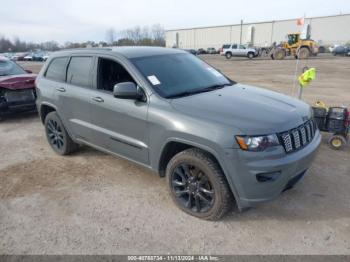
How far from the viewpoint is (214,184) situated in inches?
122

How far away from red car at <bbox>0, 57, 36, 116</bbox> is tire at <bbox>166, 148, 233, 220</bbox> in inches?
222

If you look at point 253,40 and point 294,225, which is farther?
point 253,40

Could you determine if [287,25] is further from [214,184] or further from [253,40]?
[214,184]

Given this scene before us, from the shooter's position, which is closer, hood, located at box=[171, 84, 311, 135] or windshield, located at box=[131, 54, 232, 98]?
hood, located at box=[171, 84, 311, 135]

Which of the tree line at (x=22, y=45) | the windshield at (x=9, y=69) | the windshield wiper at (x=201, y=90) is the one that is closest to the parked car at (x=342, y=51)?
the windshield at (x=9, y=69)

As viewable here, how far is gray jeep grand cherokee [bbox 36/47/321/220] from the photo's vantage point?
291 centimetres

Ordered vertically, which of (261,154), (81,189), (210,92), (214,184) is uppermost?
(210,92)

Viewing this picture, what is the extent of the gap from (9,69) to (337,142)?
806 cm

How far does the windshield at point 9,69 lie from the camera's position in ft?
26.7

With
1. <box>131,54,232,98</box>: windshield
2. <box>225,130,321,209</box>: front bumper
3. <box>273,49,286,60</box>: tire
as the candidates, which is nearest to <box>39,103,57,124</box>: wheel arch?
<box>131,54,232,98</box>: windshield

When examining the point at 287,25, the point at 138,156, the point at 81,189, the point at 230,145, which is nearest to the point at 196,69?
the point at 138,156

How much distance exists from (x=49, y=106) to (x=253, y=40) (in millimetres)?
74796

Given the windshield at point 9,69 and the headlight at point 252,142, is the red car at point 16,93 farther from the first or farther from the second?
the headlight at point 252,142

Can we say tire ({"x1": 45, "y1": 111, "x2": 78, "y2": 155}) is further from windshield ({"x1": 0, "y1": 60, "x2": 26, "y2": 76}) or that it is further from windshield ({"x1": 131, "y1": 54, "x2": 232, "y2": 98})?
windshield ({"x1": 0, "y1": 60, "x2": 26, "y2": 76})
